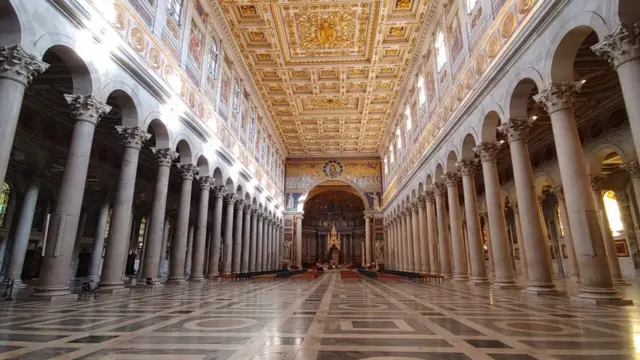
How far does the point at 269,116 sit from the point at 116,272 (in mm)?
20533

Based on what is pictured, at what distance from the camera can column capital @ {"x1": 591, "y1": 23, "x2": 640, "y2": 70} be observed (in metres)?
5.70

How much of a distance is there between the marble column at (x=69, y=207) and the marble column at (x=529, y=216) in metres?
10.8

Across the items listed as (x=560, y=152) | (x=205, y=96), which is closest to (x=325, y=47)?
(x=205, y=96)

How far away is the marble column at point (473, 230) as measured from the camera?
1195cm

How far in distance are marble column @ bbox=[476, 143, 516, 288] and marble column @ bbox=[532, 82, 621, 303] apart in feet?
10.6

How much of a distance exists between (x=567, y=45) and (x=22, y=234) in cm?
1743

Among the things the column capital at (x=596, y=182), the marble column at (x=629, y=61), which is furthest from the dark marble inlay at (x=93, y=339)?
the column capital at (x=596, y=182)

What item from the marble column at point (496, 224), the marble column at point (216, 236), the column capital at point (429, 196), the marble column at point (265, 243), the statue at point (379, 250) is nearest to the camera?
the marble column at point (496, 224)

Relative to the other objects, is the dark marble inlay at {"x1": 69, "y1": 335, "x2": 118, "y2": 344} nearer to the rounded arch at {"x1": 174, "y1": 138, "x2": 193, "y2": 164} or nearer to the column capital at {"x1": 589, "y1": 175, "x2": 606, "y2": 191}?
the rounded arch at {"x1": 174, "y1": 138, "x2": 193, "y2": 164}

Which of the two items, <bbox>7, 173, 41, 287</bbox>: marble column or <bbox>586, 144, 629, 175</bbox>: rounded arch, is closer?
<bbox>7, 173, 41, 287</bbox>: marble column

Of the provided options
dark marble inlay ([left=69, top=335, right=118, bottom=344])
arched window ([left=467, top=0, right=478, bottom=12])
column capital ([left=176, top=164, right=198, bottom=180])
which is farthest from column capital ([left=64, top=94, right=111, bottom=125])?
arched window ([left=467, top=0, right=478, bottom=12])

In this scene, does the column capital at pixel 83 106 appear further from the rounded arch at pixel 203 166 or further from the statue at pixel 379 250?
the statue at pixel 379 250

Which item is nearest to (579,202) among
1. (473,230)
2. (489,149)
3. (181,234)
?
(489,149)

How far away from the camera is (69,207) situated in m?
7.69
